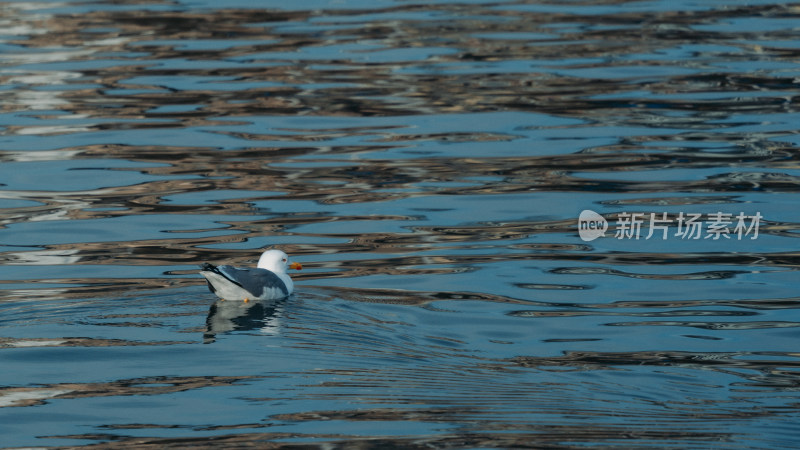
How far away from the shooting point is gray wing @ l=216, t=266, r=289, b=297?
10.1 metres

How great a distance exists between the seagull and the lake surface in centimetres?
17

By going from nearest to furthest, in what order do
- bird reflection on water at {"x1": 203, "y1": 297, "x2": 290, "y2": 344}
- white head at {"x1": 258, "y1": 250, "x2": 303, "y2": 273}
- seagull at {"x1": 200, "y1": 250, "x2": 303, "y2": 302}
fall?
1. bird reflection on water at {"x1": 203, "y1": 297, "x2": 290, "y2": 344}
2. seagull at {"x1": 200, "y1": 250, "x2": 303, "y2": 302}
3. white head at {"x1": 258, "y1": 250, "x2": 303, "y2": 273}

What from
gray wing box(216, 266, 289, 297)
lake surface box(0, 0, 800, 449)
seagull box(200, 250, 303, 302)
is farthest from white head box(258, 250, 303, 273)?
lake surface box(0, 0, 800, 449)

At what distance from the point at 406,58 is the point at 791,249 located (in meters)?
10.1

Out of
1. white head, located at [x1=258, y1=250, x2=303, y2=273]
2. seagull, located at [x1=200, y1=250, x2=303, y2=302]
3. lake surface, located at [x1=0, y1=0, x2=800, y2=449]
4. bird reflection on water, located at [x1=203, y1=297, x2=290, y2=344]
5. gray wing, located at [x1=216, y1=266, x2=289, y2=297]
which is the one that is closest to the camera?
lake surface, located at [x1=0, y1=0, x2=800, y2=449]

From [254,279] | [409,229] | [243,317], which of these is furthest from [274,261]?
[409,229]

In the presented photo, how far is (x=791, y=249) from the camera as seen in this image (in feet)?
39.7

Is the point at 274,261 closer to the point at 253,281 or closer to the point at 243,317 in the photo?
the point at 253,281

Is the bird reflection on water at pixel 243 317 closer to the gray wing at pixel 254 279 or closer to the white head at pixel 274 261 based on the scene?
the gray wing at pixel 254 279

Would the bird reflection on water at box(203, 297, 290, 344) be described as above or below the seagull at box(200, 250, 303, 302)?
below

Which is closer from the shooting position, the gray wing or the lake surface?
the lake surface

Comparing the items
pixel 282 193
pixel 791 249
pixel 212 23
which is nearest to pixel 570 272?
pixel 791 249

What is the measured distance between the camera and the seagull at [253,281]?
10.0 metres

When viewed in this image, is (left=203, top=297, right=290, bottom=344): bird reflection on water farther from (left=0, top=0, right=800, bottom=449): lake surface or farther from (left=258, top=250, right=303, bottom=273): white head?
(left=258, top=250, right=303, bottom=273): white head
